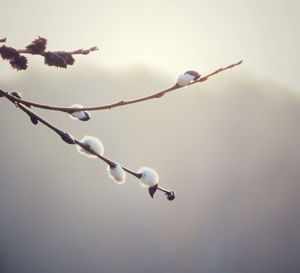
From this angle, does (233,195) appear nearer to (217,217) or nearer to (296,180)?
(217,217)

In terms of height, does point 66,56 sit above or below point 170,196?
above

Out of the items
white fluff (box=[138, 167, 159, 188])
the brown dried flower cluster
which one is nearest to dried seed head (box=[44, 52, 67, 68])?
the brown dried flower cluster

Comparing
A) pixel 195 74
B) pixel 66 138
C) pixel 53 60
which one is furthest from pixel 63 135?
pixel 195 74

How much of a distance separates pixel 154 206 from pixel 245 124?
9.41 ft

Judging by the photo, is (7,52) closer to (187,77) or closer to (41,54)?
(41,54)

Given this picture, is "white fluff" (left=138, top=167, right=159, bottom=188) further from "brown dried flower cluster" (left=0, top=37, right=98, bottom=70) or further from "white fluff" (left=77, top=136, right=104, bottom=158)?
"brown dried flower cluster" (left=0, top=37, right=98, bottom=70)

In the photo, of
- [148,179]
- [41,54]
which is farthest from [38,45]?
[148,179]

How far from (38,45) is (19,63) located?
0.16ft

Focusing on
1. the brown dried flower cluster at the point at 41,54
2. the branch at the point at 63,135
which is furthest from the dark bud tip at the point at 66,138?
the brown dried flower cluster at the point at 41,54

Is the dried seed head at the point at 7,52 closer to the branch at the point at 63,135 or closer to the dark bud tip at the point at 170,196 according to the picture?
the branch at the point at 63,135

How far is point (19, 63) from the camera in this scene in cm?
45

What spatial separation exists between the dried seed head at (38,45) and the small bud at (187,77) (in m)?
0.20

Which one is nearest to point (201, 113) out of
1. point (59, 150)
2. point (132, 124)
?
point (132, 124)

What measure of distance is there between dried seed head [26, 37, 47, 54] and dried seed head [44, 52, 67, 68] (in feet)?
0.03
